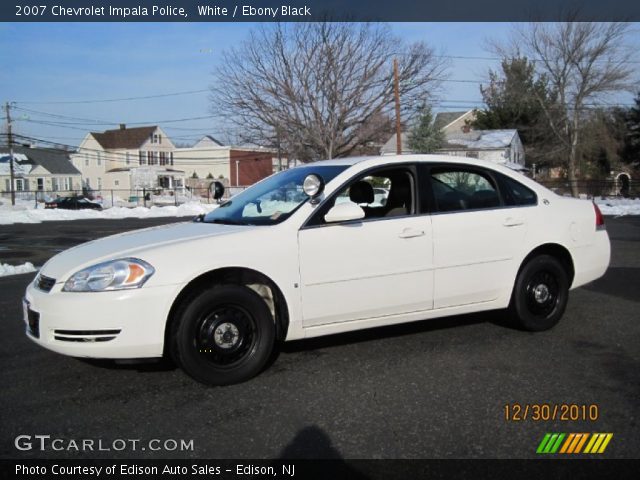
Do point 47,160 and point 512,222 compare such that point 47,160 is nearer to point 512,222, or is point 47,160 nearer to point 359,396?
point 512,222

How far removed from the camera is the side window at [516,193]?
538 centimetres

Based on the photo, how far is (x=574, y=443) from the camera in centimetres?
326

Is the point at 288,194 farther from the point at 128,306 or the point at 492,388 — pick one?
the point at 492,388

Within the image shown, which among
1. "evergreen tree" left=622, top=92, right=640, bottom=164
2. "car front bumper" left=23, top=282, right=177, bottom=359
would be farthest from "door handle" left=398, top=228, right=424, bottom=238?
"evergreen tree" left=622, top=92, right=640, bottom=164

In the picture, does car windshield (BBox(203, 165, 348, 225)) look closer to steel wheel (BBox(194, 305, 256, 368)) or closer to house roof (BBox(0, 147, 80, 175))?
steel wheel (BBox(194, 305, 256, 368))

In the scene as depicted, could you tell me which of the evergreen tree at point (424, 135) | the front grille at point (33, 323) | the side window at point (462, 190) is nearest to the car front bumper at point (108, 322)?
the front grille at point (33, 323)

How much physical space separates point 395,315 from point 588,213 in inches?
92.2

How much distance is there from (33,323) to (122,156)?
7385 cm

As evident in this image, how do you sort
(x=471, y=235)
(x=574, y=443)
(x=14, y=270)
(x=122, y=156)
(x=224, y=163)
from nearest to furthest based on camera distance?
(x=574, y=443)
(x=471, y=235)
(x=14, y=270)
(x=122, y=156)
(x=224, y=163)

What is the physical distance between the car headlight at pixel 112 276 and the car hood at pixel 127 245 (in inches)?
2.5

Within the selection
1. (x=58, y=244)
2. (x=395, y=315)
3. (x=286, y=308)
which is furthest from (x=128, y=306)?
(x=58, y=244)

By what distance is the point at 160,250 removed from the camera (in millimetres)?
4051

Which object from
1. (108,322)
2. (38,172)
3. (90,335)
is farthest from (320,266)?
(38,172)

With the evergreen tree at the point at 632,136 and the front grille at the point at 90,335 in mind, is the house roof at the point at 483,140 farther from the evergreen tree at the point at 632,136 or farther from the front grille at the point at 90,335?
the front grille at the point at 90,335
